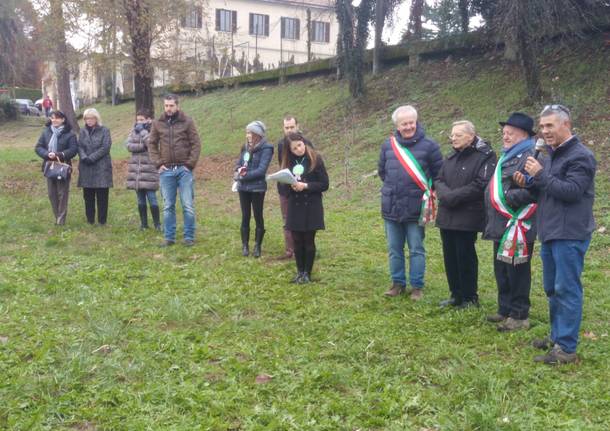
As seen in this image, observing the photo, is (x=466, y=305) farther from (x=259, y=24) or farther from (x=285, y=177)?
(x=259, y=24)

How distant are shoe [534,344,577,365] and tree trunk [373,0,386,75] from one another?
15.8m

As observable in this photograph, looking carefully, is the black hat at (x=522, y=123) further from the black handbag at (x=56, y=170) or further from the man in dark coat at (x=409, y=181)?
the black handbag at (x=56, y=170)

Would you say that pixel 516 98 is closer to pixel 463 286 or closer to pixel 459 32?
pixel 459 32

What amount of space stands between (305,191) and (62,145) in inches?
184

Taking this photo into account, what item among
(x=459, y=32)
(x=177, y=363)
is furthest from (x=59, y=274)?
(x=459, y=32)

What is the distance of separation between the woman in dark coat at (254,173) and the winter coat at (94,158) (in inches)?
102

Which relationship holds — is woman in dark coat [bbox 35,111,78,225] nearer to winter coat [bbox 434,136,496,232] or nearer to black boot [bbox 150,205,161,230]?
black boot [bbox 150,205,161,230]

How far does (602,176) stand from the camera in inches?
408

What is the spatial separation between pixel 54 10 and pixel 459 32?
11.1 meters

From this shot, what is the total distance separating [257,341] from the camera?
507 cm

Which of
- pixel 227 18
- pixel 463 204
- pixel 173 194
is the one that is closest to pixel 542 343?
pixel 463 204

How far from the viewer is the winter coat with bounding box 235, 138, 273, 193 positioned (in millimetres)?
7828

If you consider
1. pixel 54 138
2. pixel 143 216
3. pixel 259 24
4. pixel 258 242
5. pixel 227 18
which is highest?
pixel 227 18

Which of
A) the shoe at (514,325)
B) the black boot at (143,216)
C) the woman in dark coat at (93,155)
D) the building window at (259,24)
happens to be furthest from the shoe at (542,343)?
the building window at (259,24)
